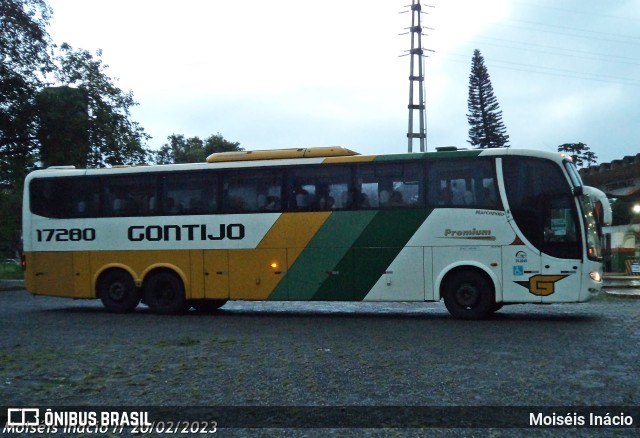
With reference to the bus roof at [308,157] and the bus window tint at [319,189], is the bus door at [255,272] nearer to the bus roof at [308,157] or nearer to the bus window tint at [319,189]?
the bus window tint at [319,189]

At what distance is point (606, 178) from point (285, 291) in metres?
Answer: 57.7

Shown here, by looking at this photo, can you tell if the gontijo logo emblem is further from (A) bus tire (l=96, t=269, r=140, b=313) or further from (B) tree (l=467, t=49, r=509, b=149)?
(B) tree (l=467, t=49, r=509, b=149)

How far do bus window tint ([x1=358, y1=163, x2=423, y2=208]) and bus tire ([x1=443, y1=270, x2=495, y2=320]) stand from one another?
1.71 metres

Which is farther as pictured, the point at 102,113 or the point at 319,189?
the point at 102,113

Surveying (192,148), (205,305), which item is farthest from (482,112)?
(205,305)

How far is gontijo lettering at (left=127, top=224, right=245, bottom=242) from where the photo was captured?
16672mm

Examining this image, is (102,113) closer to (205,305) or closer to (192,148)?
(205,305)

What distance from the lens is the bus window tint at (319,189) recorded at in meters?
15.9

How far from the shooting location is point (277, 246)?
642 inches

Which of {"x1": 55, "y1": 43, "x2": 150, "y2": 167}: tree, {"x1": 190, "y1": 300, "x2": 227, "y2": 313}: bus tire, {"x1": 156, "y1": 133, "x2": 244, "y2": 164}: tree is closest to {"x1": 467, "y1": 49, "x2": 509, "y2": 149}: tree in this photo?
{"x1": 156, "y1": 133, "x2": 244, "y2": 164}: tree

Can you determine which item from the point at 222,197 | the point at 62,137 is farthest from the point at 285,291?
the point at 62,137

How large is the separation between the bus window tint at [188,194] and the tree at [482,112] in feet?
151

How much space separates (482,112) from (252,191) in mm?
46776

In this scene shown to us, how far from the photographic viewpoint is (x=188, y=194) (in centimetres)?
1706
